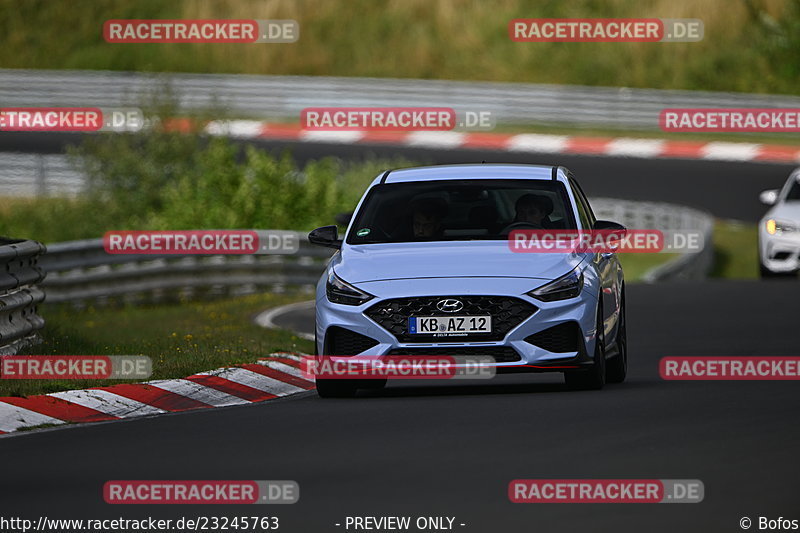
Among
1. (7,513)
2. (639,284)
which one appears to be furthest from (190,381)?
(639,284)

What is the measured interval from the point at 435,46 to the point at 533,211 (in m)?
41.4

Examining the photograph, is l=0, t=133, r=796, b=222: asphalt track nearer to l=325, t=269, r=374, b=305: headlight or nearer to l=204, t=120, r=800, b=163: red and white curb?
l=204, t=120, r=800, b=163: red and white curb

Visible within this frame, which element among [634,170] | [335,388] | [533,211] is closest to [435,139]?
[634,170]

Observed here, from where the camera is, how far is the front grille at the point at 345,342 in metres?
12.2

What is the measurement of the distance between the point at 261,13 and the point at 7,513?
4842cm

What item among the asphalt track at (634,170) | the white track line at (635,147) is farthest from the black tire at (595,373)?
the white track line at (635,147)

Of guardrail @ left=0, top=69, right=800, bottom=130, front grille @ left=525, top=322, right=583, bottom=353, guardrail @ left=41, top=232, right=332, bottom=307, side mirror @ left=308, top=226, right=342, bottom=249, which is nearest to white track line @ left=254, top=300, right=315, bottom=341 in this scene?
guardrail @ left=41, top=232, right=332, bottom=307

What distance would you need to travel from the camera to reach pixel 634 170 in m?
40.2

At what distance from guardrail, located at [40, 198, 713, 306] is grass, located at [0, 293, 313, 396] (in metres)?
0.25

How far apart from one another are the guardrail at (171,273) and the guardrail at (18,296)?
26.9 feet

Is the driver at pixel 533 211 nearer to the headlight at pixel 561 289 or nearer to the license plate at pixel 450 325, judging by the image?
the headlight at pixel 561 289

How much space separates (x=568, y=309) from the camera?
476 inches

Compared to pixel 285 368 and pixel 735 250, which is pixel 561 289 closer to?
pixel 285 368

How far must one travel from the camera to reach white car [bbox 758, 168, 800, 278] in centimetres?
2350
